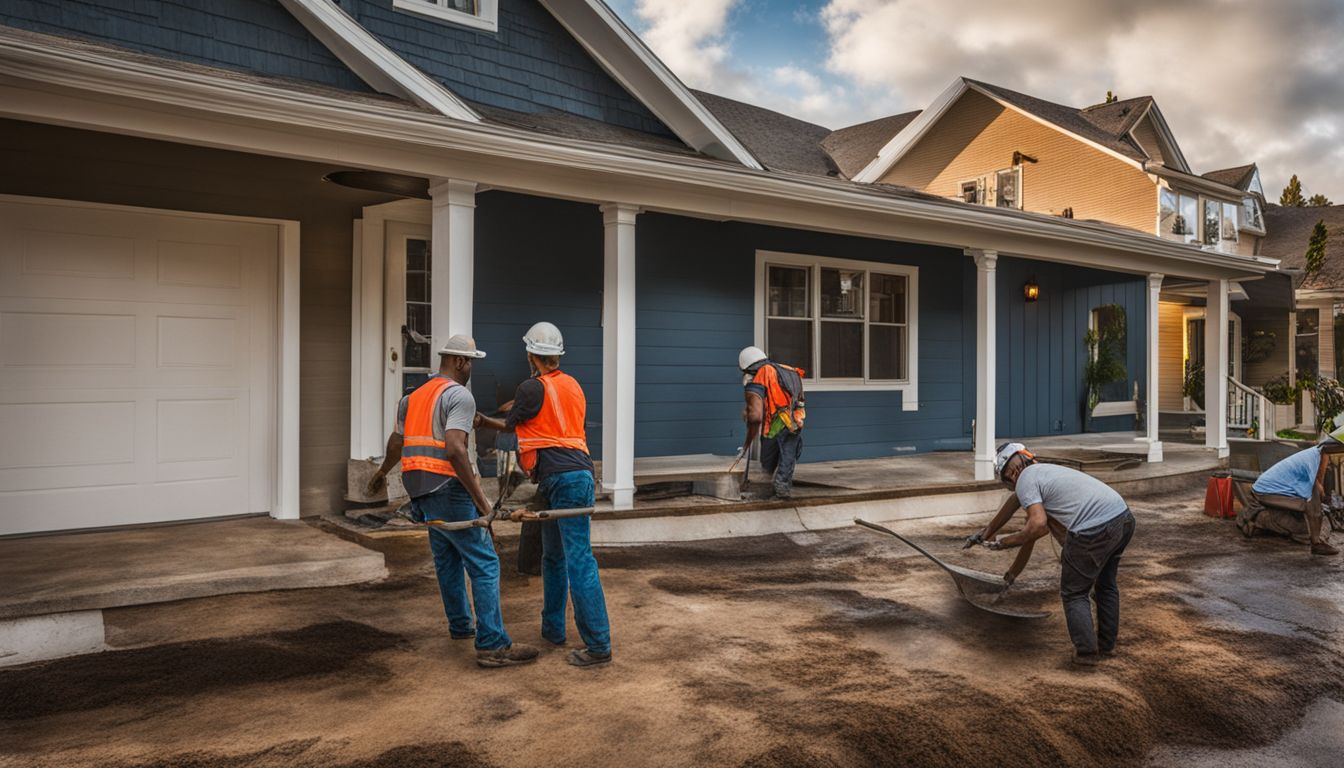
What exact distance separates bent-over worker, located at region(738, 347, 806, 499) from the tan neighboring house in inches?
375

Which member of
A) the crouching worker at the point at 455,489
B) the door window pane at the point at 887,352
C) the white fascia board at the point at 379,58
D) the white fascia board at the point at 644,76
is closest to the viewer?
the crouching worker at the point at 455,489

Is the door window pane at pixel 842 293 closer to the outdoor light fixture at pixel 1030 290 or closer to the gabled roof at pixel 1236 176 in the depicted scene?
the outdoor light fixture at pixel 1030 290

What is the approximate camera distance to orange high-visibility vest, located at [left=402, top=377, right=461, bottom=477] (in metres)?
4.61

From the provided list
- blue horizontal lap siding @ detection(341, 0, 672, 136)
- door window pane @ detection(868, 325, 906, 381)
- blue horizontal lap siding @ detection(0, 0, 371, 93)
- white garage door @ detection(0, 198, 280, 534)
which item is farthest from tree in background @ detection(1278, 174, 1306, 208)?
white garage door @ detection(0, 198, 280, 534)

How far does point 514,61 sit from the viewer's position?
9.05m

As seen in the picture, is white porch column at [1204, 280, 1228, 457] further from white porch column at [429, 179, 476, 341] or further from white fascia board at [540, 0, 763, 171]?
white porch column at [429, 179, 476, 341]

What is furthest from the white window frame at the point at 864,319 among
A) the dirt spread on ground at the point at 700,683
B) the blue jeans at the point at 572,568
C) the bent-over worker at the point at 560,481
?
the blue jeans at the point at 572,568

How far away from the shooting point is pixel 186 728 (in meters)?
3.73

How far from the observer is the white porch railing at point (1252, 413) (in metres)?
14.6

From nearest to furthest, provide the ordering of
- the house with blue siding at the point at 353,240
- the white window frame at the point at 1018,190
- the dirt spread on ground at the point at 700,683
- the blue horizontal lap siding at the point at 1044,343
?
the dirt spread on ground at the point at 700,683 < the house with blue siding at the point at 353,240 < the blue horizontal lap siding at the point at 1044,343 < the white window frame at the point at 1018,190

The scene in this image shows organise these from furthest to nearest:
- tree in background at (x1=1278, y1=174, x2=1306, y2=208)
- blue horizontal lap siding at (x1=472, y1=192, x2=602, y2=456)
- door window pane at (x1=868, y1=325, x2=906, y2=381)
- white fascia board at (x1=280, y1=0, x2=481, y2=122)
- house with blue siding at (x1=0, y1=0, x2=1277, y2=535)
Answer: tree in background at (x1=1278, y1=174, x2=1306, y2=208)
door window pane at (x1=868, y1=325, x2=906, y2=381)
blue horizontal lap siding at (x1=472, y1=192, x2=602, y2=456)
white fascia board at (x1=280, y1=0, x2=481, y2=122)
house with blue siding at (x1=0, y1=0, x2=1277, y2=535)

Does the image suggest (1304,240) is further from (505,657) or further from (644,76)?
(505,657)

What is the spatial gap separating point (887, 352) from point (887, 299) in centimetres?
67

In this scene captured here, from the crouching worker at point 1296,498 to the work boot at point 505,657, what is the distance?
6.96 m
